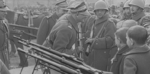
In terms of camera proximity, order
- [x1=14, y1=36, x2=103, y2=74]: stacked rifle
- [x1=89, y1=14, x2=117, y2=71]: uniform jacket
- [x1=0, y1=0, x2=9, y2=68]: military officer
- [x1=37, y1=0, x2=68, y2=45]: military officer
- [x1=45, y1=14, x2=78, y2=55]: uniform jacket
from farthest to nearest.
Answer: [x1=37, y1=0, x2=68, y2=45]: military officer → [x1=0, y1=0, x2=9, y2=68]: military officer → [x1=89, y1=14, x2=117, y2=71]: uniform jacket → [x1=45, y1=14, x2=78, y2=55]: uniform jacket → [x1=14, y1=36, x2=103, y2=74]: stacked rifle

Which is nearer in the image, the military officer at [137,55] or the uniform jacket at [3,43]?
the military officer at [137,55]

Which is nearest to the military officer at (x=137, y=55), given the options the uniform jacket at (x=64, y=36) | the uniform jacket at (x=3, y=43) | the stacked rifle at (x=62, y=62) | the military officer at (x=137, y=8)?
the stacked rifle at (x=62, y=62)

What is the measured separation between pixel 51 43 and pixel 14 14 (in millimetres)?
7614

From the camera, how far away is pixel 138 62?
11.2 feet

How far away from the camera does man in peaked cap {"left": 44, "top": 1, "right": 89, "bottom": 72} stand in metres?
4.19

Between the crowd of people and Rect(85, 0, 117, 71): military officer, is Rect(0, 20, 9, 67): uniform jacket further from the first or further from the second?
Rect(85, 0, 117, 71): military officer

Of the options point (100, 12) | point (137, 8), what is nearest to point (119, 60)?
point (100, 12)

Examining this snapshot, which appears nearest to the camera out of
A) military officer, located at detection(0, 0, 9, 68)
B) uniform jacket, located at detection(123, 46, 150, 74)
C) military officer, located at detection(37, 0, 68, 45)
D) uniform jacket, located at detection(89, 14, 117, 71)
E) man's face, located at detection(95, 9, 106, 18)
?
uniform jacket, located at detection(123, 46, 150, 74)

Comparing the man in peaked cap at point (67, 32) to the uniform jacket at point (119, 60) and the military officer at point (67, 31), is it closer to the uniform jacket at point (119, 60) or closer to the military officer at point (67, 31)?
the military officer at point (67, 31)

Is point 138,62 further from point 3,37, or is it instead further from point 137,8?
point 3,37

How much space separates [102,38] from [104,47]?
0.19 metres

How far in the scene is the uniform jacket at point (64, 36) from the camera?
13.7 ft

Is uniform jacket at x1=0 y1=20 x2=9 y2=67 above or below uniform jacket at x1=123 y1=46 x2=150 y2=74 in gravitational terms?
below

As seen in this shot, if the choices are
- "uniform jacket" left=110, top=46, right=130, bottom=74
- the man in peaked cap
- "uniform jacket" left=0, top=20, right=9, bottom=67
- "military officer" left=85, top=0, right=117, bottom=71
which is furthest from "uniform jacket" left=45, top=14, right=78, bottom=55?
"uniform jacket" left=0, top=20, right=9, bottom=67
